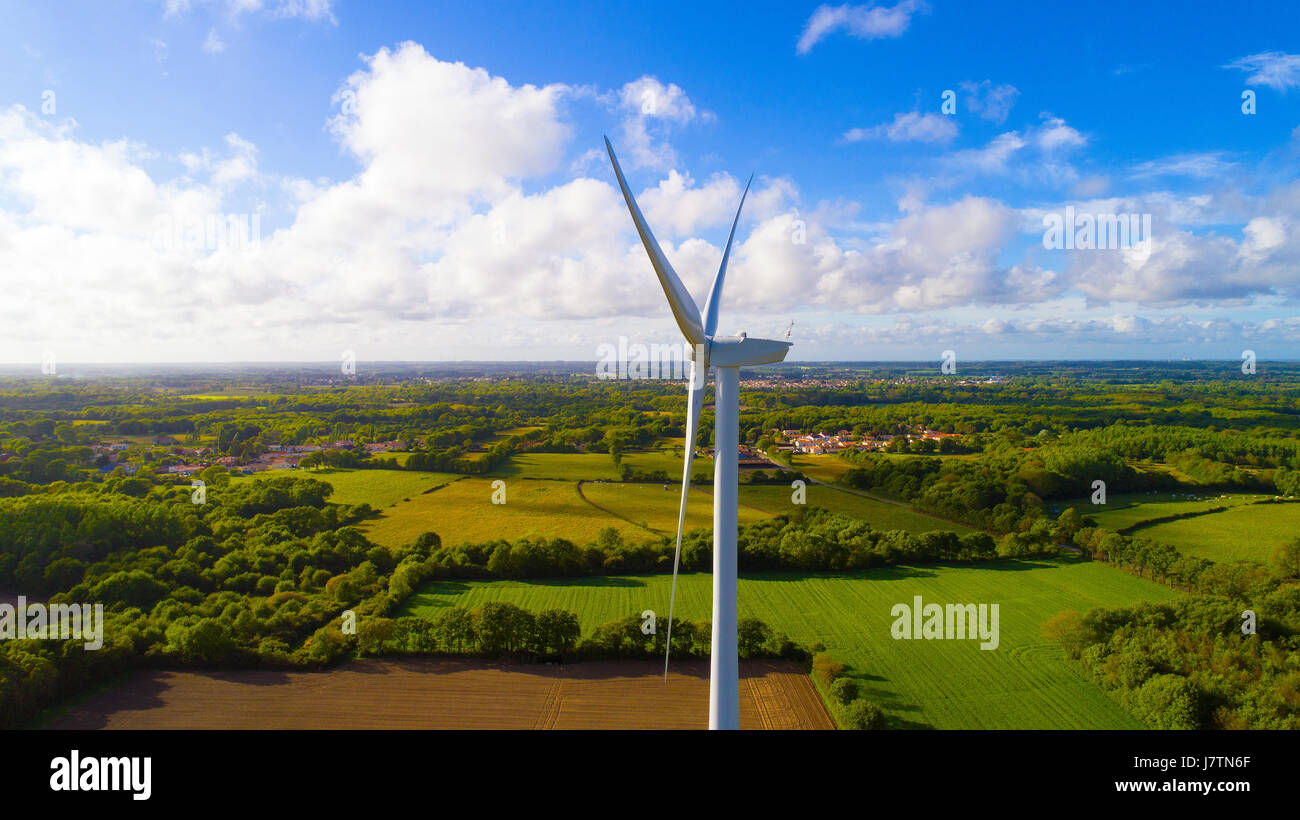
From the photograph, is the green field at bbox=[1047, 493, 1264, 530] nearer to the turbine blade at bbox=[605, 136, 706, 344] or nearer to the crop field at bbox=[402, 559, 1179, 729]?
the crop field at bbox=[402, 559, 1179, 729]

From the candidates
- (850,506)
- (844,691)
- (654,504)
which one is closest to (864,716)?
(844,691)

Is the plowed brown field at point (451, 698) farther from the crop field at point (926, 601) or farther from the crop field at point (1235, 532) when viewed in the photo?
the crop field at point (1235, 532)

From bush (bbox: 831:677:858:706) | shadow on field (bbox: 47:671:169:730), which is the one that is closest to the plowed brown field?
shadow on field (bbox: 47:671:169:730)

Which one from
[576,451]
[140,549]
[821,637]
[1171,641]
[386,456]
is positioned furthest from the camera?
[576,451]

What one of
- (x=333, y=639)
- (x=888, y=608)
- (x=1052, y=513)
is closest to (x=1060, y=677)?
(x=888, y=608)

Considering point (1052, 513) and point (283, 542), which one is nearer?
point (283, 542)

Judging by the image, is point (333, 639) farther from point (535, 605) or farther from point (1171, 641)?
point (1171, 641)

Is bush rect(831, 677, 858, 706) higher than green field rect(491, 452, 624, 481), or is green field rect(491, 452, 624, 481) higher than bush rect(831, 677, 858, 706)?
green field rect(491, 452, 624, 481)
